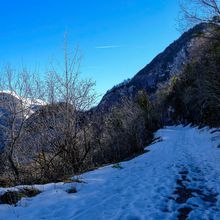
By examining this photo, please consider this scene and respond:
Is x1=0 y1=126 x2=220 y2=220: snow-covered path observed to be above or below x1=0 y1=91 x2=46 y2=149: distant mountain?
below

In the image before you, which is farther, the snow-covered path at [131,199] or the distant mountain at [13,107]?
the distant mountain at [13,107]

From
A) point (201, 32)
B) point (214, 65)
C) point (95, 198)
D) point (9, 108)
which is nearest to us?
point (95, 198)

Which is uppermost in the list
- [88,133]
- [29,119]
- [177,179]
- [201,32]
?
[201,32]

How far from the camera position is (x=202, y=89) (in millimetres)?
28703

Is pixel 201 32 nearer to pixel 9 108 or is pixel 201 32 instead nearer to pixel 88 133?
pixel 88 133

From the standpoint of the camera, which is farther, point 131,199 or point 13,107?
point 13,107

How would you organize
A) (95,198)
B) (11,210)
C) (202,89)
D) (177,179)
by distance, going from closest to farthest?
(11,210), (95,198), (177,179), (202,89)

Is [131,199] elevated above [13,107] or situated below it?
below

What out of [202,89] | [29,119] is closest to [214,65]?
[202,89]

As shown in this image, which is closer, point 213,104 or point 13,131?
point 13,131

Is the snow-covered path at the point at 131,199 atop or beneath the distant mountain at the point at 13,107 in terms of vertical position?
beneath

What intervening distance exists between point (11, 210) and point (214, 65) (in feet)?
77.9

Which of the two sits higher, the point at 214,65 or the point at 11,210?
the point at 214,65

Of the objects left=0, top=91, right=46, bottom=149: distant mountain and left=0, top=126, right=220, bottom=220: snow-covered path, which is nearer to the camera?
left=0, top=126, right=220, bottom=220: snow-covered path
